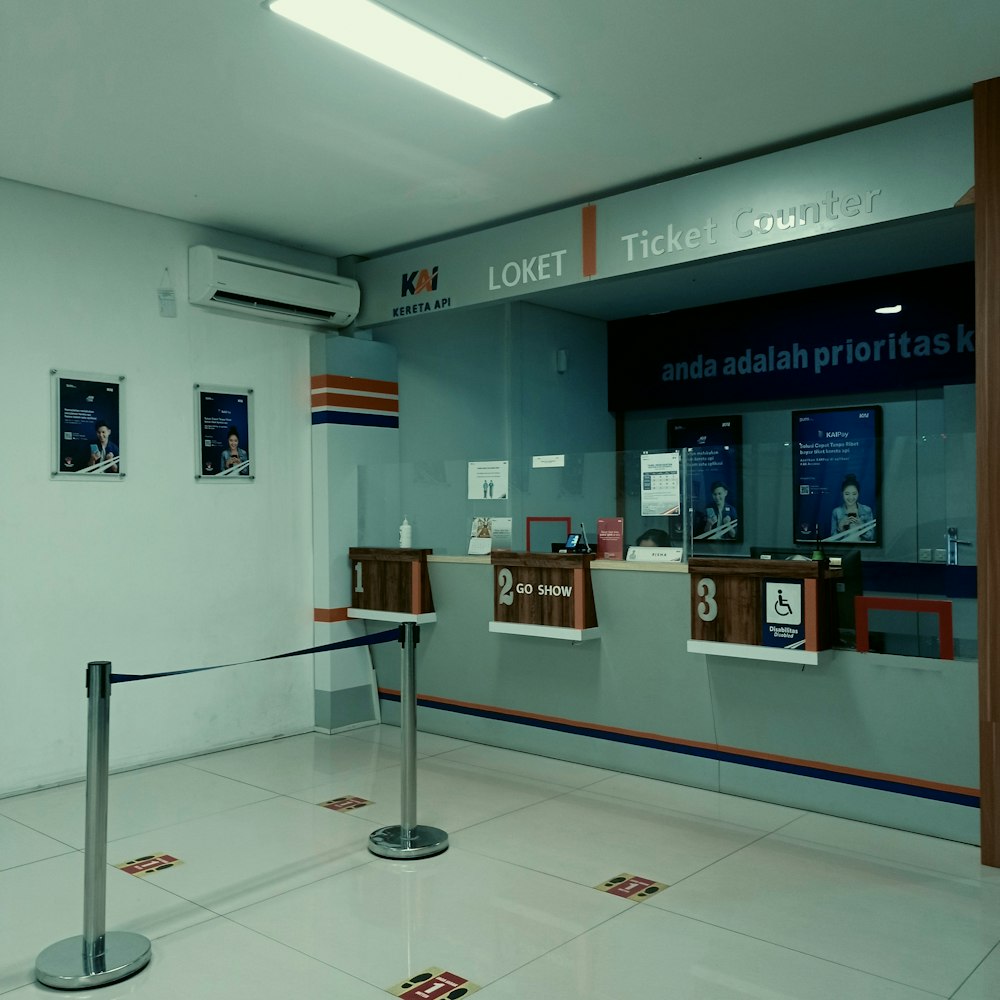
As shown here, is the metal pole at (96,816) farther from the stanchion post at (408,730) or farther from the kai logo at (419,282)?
the kai logo at (419,282)

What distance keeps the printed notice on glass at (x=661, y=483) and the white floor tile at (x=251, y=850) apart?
7.11 ft

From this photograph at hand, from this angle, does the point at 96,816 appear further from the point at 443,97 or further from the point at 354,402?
the point at 354,402

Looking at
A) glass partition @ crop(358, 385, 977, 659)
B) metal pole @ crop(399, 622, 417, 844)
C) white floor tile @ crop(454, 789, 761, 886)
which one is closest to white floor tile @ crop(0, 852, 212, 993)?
metal pole @ crop(399, 622, 417, 844)

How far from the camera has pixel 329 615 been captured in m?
6.28

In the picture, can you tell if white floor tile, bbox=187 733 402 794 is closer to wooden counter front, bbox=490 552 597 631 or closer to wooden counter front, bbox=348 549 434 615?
wooden counter front, bbox=348 549 434 615

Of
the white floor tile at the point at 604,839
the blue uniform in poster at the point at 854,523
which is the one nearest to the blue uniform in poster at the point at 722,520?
the blue uniform in poster at the point at 854,523

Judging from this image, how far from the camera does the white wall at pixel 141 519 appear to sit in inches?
195

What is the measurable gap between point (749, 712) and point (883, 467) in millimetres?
1370

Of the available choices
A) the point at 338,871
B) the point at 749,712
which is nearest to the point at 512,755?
the point at 749,712

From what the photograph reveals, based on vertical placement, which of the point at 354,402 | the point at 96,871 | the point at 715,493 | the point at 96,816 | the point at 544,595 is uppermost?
the point at 354,402

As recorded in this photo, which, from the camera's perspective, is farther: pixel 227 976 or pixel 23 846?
pixel 23 846

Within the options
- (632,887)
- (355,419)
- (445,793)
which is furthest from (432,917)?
(355,419)

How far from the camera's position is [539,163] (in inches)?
190

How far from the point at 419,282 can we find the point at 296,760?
308 cm
